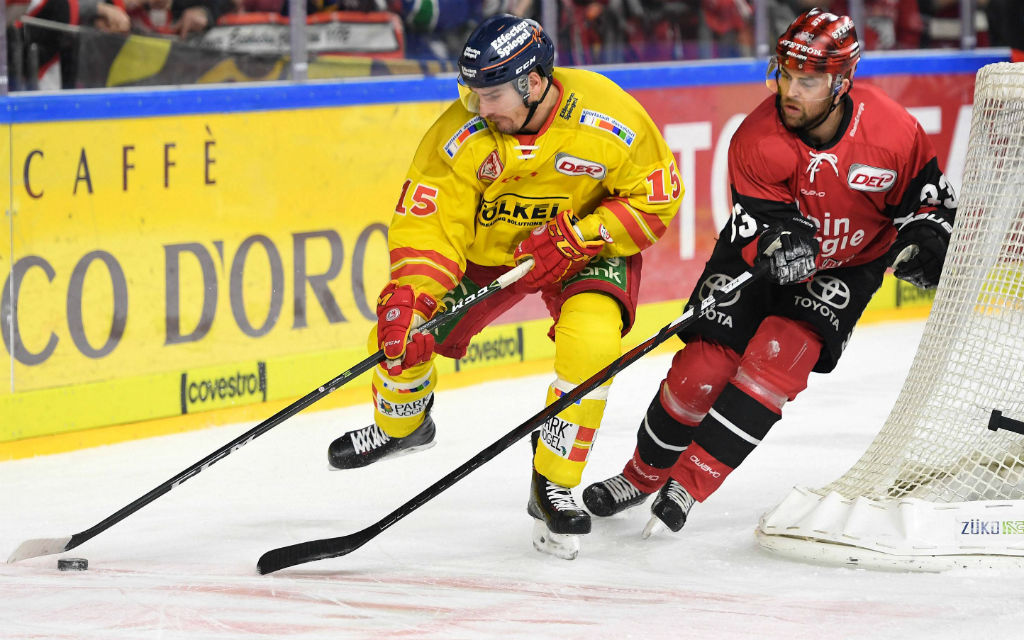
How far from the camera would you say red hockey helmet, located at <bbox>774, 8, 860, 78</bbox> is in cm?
356

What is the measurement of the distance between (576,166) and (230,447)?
1.06 meters

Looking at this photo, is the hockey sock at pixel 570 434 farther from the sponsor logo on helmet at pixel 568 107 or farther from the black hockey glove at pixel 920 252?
the black hockey glove at pixel 920 252

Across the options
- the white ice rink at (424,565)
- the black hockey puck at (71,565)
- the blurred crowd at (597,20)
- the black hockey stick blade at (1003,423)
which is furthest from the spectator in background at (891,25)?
the black hockey puck at (71,565)

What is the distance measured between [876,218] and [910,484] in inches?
25.7

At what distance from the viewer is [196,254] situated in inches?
199

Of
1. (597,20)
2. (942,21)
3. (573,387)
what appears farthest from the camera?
(942,21)

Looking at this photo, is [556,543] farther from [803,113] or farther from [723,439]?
[803,113]

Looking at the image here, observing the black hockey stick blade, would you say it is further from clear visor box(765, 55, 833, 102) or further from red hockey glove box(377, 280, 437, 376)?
red hockey glove box(377, 280, 437, 376)

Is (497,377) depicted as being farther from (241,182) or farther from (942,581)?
(942,581)

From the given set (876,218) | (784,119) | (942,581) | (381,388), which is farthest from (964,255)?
(381,388)

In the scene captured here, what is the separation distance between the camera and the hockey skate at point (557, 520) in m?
3.54

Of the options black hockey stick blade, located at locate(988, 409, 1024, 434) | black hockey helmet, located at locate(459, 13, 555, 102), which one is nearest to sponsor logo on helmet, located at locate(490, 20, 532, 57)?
black hockey helmet, located at locate(459, 13, 555, 102)

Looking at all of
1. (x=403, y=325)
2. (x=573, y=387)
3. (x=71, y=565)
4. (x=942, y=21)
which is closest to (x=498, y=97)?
(x=403, y=325)

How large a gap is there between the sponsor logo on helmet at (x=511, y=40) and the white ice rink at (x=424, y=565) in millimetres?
1190
